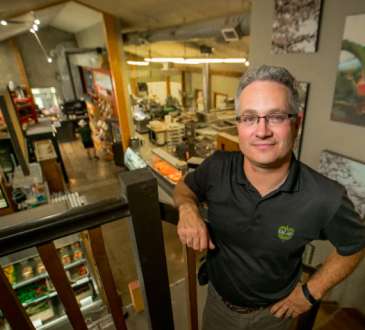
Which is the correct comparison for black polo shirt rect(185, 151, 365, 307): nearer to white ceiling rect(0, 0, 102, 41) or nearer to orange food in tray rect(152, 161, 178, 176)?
orange food in tray rect(152, 161, 178, 176)

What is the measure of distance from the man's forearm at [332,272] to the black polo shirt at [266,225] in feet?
0.16

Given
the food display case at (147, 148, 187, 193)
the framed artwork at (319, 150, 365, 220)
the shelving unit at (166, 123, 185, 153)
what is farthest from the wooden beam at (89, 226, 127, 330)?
the shelving unit at (166, 123, 185, 153)

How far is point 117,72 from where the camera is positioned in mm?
8273

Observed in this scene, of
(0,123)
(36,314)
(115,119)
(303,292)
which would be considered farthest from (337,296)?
(115,119)

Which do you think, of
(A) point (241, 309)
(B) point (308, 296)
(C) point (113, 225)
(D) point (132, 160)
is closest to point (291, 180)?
(B) point (308, 296)

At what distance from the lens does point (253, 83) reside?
3.70 feet

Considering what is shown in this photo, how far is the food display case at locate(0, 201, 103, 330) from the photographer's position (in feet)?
11.7

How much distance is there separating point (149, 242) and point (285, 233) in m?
0.62

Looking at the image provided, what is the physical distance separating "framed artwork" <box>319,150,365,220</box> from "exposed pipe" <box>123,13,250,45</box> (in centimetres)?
292

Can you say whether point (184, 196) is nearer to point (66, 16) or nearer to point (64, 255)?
point (64, 255)

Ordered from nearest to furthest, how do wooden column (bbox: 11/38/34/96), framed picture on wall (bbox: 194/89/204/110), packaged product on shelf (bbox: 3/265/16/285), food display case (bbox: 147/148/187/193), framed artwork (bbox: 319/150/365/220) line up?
framed artwork (bbox: 319/150/365/220), packaged product on shelf (bbox: 3/265/16/285), food display case (bbox: 147/148/187/193), wooden column (bbox: 11/38/34/96), framed picture on wall (bbox: 194/89/204/110)

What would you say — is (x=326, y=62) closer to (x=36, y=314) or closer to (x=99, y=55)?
(x=36, y=314)

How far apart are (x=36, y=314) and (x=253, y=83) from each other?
4592mm

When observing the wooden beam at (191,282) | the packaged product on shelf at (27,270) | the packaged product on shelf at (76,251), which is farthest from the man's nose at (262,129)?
the packaged product on shelf at (27,270)
